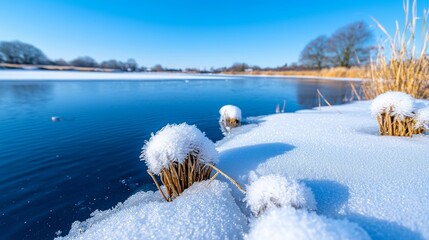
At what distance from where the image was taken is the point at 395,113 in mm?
1879

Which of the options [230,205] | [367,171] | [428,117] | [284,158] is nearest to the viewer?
[230,205]

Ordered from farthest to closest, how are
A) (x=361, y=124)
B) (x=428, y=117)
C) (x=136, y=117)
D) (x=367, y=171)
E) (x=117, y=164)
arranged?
(x=136, y=117)
(x=361, y=124)
(x=117, y=164)
(x=428, y=117)
(x=367, y=171)

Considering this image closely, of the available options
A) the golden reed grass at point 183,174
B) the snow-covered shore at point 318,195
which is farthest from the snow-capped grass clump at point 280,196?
the golden reed grass at point 183,174

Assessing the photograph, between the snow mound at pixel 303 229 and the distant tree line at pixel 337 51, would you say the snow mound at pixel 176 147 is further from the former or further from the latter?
the distant tree line at pixel 337 51

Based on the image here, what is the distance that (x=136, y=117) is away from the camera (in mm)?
4555

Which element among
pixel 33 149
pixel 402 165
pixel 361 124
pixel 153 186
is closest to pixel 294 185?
pixel 402 165

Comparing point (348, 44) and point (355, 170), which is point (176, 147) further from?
point (348, 44)

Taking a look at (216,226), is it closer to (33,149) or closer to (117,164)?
(117,164)

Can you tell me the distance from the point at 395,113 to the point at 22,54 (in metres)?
54.1

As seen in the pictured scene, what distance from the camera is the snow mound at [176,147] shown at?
1.17m

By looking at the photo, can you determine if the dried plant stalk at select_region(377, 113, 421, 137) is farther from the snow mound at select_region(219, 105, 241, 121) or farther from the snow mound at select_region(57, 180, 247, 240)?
the snow mound at select_region(219, 105, 241, 121)

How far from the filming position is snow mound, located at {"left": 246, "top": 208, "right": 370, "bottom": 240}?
0.63 m

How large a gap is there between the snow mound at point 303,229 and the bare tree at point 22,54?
51673 mm

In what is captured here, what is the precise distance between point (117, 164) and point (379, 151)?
2.50 m
